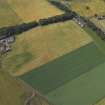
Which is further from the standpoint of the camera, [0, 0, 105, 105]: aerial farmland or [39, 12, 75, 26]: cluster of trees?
[39, 12, 75, 26]: cluster of trees

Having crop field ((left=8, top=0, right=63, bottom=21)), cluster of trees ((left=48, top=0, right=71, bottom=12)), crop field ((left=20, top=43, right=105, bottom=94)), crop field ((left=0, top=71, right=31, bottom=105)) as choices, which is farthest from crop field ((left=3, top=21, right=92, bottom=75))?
cluster of trees ((left=48, top=0, right=71, bottom=12))

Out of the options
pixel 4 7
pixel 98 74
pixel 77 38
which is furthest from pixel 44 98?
pixel 4 7

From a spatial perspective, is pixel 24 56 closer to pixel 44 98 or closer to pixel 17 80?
pixel 17 80

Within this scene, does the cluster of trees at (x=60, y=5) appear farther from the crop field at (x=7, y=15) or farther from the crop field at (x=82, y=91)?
the crop field at (x=82, y=91)

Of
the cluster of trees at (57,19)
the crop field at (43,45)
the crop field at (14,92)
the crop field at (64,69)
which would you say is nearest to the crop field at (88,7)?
the cluster of trees at (57,19)

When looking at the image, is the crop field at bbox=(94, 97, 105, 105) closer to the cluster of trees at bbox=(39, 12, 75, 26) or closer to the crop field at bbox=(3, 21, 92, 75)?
the crop field at bbox=(3, 21, 92, 75)

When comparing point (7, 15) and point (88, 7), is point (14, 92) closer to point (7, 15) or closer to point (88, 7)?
point (7, 15)

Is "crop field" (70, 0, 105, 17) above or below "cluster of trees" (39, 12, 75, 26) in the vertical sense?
below
